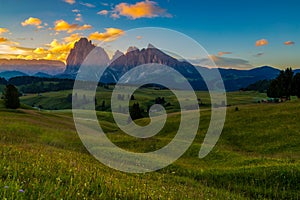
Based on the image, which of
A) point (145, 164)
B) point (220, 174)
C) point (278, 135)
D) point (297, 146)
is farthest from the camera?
point (278, 135)

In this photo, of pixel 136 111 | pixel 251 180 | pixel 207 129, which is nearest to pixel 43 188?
pixel 251 180

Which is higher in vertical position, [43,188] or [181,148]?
[43,188]

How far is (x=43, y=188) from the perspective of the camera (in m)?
5.50

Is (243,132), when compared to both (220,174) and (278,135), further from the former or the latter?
(220,174)

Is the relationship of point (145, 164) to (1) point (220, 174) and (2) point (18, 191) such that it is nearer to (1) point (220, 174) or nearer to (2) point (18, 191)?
(1) point (220, 174)

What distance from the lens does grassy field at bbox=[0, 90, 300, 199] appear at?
21.4ft

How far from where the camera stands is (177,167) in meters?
19.9

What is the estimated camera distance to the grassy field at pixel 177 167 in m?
6.51

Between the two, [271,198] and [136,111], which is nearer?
[271,198]

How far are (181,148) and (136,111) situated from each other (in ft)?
262

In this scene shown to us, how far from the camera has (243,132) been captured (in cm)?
4706

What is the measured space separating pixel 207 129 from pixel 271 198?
42607mm

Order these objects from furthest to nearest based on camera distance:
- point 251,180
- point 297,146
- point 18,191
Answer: point 297,146 → point 251,180 → point 18,191

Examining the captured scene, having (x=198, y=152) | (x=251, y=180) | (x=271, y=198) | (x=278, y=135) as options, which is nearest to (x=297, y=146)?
(x=278, y=135)
